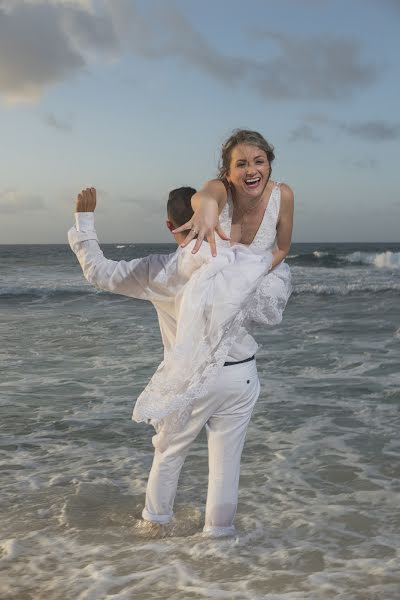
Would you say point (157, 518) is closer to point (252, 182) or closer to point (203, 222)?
point (203, 222)

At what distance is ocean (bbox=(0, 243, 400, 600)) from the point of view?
3.61m

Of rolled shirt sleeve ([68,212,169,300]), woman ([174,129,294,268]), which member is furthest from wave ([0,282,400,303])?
rolled shirt sleeve ([68,212,169,300])

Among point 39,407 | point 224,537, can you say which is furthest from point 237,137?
point 39,407

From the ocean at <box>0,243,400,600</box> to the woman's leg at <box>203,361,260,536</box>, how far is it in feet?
1.36

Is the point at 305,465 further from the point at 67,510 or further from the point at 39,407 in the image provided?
the point at 39,407

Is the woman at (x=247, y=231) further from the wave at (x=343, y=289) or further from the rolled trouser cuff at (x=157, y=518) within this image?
the wave at (x=343, y=289)

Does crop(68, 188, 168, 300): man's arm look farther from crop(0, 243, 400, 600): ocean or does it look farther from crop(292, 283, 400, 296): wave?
crop(292, 283, 400, 296): wave

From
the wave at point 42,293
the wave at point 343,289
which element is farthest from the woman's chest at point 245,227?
the wave at point 42,293

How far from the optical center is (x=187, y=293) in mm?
3270

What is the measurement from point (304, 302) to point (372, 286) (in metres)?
6.11

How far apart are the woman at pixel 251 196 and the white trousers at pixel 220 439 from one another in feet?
2.22

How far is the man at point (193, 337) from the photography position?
130 inches

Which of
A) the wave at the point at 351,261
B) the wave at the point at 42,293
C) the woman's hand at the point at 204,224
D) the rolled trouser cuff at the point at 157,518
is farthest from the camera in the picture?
the wave at the point at 351,261

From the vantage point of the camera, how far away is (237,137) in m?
3.41
